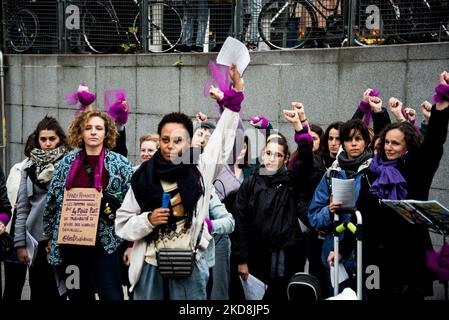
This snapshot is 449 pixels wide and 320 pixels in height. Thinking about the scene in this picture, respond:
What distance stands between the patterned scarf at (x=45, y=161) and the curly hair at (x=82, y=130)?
0.42 metres

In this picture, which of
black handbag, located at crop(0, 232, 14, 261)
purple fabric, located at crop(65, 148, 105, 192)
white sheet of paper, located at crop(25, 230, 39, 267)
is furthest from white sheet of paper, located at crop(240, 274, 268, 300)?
black handbag, located at crop(0, 232, 14, 261)

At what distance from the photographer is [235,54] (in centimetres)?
543

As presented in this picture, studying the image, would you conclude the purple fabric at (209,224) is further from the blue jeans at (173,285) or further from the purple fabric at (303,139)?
the purple fabric at (303,139)

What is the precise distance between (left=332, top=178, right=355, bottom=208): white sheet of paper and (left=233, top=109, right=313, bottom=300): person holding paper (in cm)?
63

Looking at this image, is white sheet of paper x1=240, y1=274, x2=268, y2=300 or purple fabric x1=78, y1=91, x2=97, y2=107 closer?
white sheet of paper x1=240, y1=274, x2=268, y2=300

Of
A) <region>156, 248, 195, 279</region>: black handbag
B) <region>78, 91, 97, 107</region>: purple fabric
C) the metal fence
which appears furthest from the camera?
the metal fence

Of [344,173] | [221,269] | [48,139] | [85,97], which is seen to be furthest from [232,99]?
[85,97]

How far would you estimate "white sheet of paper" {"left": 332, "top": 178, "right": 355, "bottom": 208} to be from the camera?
6082 millimetres

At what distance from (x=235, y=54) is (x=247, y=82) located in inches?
192

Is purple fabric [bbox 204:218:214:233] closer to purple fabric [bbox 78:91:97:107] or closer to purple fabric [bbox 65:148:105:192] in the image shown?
purple fabric [bbox 65:148:105:192]

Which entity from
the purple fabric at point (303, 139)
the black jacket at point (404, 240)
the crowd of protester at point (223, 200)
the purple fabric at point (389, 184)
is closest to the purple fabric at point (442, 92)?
the crowd of protester at point (223, 200)

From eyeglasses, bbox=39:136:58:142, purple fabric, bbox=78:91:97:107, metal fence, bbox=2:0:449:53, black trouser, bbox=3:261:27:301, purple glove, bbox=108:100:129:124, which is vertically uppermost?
metal fence, bbox=2:0:449:53

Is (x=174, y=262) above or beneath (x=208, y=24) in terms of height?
beneath

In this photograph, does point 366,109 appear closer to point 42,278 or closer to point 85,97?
point 85,97
